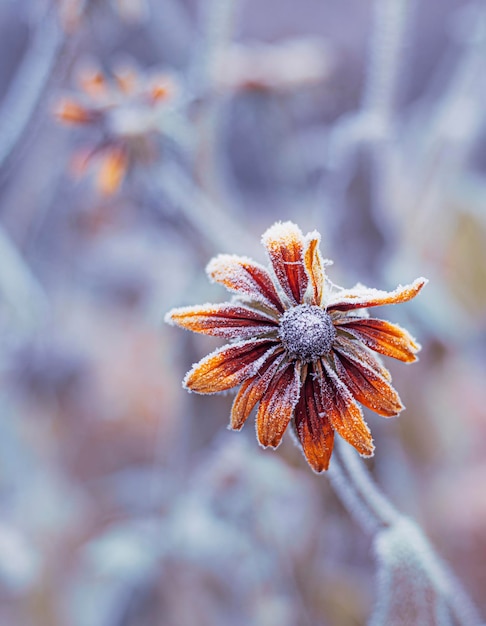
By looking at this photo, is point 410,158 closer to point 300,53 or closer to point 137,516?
point 300,53

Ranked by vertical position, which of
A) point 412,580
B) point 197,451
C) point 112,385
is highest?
point 112,385

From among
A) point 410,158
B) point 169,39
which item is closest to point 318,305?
point 410,158

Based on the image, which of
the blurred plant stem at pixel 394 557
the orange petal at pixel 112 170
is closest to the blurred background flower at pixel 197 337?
the orange petal at pixel 112 170

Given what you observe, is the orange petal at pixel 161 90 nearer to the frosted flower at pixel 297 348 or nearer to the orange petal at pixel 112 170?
the orange petal at pixel 112 170

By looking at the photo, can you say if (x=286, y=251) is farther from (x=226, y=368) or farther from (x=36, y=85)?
(x=36, y=85)

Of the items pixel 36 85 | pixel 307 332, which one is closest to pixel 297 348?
pixel 307 332

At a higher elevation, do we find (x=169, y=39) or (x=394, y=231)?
(x=169, y=39)
